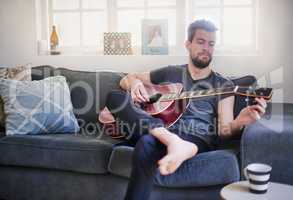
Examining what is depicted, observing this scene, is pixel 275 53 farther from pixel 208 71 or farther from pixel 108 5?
pixel 108 5

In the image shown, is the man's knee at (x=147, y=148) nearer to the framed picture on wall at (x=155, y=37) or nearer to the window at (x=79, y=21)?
the framed picture on wall at (x=155, y=37)

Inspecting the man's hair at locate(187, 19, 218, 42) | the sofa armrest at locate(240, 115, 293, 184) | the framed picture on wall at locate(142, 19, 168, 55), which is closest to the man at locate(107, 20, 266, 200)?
the man's hair at locate(187, 19, 218, 42)

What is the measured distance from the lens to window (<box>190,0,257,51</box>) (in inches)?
130

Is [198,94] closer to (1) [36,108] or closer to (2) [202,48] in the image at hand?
(2) [202,48]

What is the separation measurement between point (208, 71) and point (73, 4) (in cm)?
159

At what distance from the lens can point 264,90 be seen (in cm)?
221

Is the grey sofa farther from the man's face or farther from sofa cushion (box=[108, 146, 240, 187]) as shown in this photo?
the man's face

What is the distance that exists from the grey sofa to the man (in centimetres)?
9

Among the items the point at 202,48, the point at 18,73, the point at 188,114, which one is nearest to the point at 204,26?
the point at 202,48

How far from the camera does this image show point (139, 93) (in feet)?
8.65

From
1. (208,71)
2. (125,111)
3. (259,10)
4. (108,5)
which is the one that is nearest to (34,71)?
(108,5)

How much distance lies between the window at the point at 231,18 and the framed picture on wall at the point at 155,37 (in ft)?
0.86

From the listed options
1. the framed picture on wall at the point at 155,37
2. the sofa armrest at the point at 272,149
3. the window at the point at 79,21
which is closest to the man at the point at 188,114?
the sofa armrest at the point at 272,149

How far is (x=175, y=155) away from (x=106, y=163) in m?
0.57
